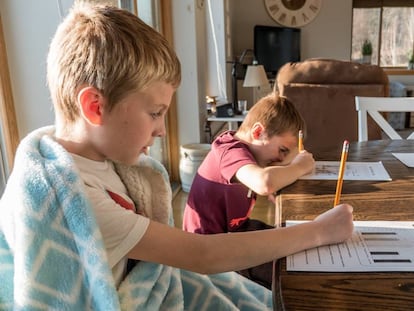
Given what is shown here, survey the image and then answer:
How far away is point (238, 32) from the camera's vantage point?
6.55 m

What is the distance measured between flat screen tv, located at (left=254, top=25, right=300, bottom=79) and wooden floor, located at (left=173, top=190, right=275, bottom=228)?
386 cm

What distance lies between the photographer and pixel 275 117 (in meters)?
1.30

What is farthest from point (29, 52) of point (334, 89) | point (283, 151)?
point (334, 89)

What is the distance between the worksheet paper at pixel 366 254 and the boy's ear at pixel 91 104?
40 cm

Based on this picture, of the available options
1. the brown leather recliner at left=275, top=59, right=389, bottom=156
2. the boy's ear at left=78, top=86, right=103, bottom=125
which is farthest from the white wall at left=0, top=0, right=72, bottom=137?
the brown leather recliner at left=275, top=59, right=389, bottom=156

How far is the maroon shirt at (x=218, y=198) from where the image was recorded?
1.30m

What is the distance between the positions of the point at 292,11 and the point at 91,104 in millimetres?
6282

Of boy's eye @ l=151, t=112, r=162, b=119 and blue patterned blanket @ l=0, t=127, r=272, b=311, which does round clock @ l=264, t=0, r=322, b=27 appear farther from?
blue patterned blanket @ l=0, t=127, r=272, b=311

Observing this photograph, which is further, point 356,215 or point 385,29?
point 385,29

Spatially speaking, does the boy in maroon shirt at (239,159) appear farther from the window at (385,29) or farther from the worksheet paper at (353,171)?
the window at (385,29)

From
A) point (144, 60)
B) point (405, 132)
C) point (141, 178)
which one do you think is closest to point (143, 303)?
point (141, 178)

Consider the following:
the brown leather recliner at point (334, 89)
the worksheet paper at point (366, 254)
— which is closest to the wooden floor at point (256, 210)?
the brown leather recliner at point (334, 89)

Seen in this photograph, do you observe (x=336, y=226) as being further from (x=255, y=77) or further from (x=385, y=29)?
(x=385, y=29)

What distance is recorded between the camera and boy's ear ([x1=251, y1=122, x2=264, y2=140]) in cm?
130
